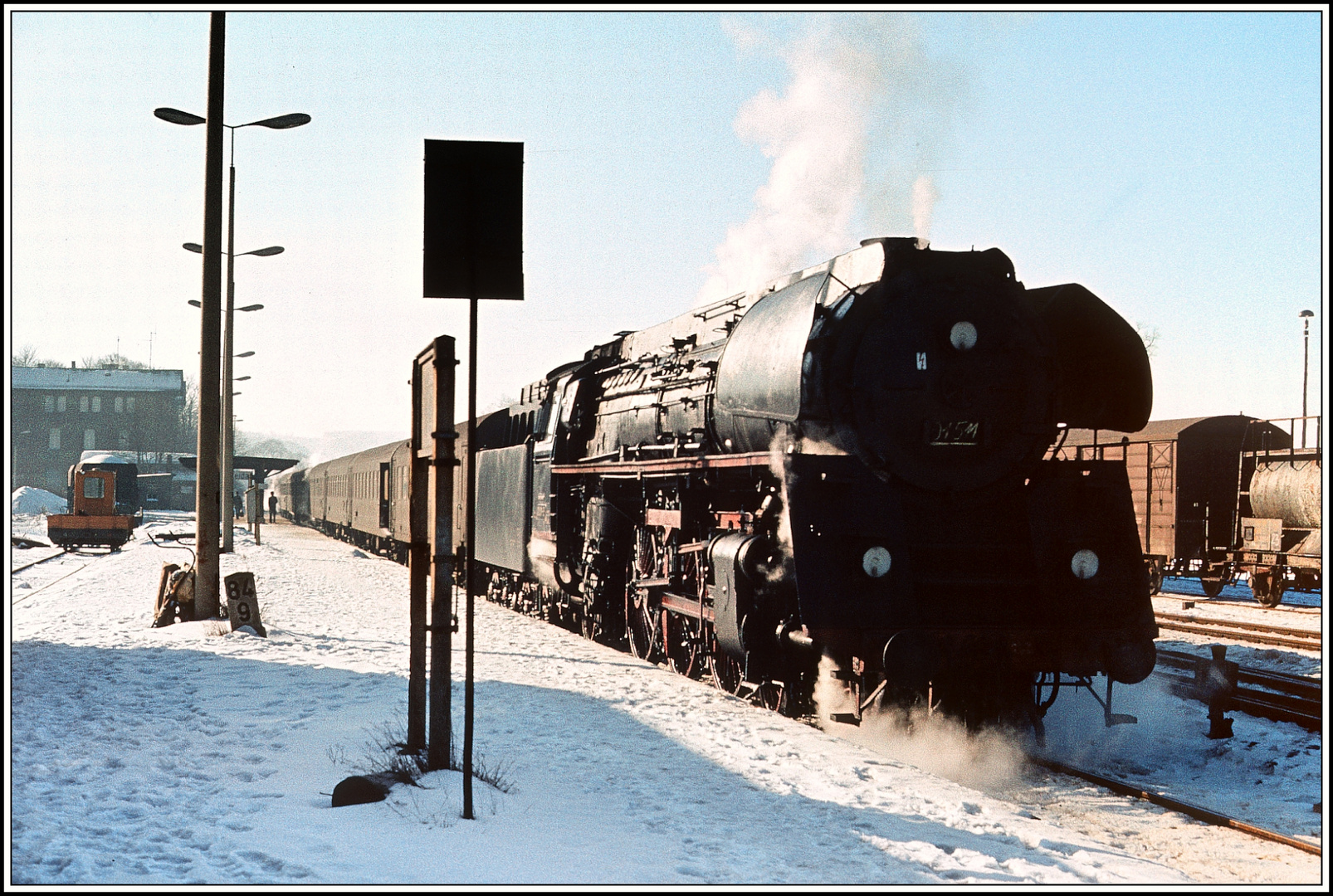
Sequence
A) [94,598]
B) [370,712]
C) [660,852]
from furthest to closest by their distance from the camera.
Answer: [94,598], [370,712], [660,852]

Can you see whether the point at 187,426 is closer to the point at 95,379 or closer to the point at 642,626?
the point at 95,379

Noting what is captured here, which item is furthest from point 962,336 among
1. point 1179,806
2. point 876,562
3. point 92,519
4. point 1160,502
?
point 92,519

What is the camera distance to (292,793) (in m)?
5.54

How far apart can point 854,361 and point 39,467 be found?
8167cm

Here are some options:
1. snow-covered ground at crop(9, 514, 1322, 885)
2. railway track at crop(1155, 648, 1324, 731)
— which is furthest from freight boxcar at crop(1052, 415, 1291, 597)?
snow-covered ground at crop(9, 514, 1322, 885)

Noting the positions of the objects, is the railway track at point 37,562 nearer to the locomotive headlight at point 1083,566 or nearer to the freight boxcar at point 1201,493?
the locomotive headlight at point 1083,566

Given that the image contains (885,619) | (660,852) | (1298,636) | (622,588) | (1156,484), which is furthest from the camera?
(1156,484)

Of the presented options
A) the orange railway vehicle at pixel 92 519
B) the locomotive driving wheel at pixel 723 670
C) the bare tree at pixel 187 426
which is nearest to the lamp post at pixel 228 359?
the orange railway vehicle at pixel 92 519

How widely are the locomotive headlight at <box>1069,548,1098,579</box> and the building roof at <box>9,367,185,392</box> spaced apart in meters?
83.5

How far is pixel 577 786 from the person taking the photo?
228 inches

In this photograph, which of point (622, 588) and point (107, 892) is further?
point (622, 588)

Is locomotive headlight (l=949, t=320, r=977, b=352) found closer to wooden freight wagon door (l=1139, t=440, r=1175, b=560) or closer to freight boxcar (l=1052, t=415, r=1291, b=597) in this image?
freight boxcar (l=1052, t=415, r=1291, b=597)

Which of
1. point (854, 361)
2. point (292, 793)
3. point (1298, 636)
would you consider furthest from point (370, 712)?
point (1298, 636)

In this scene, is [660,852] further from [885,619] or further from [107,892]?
[885,619]
